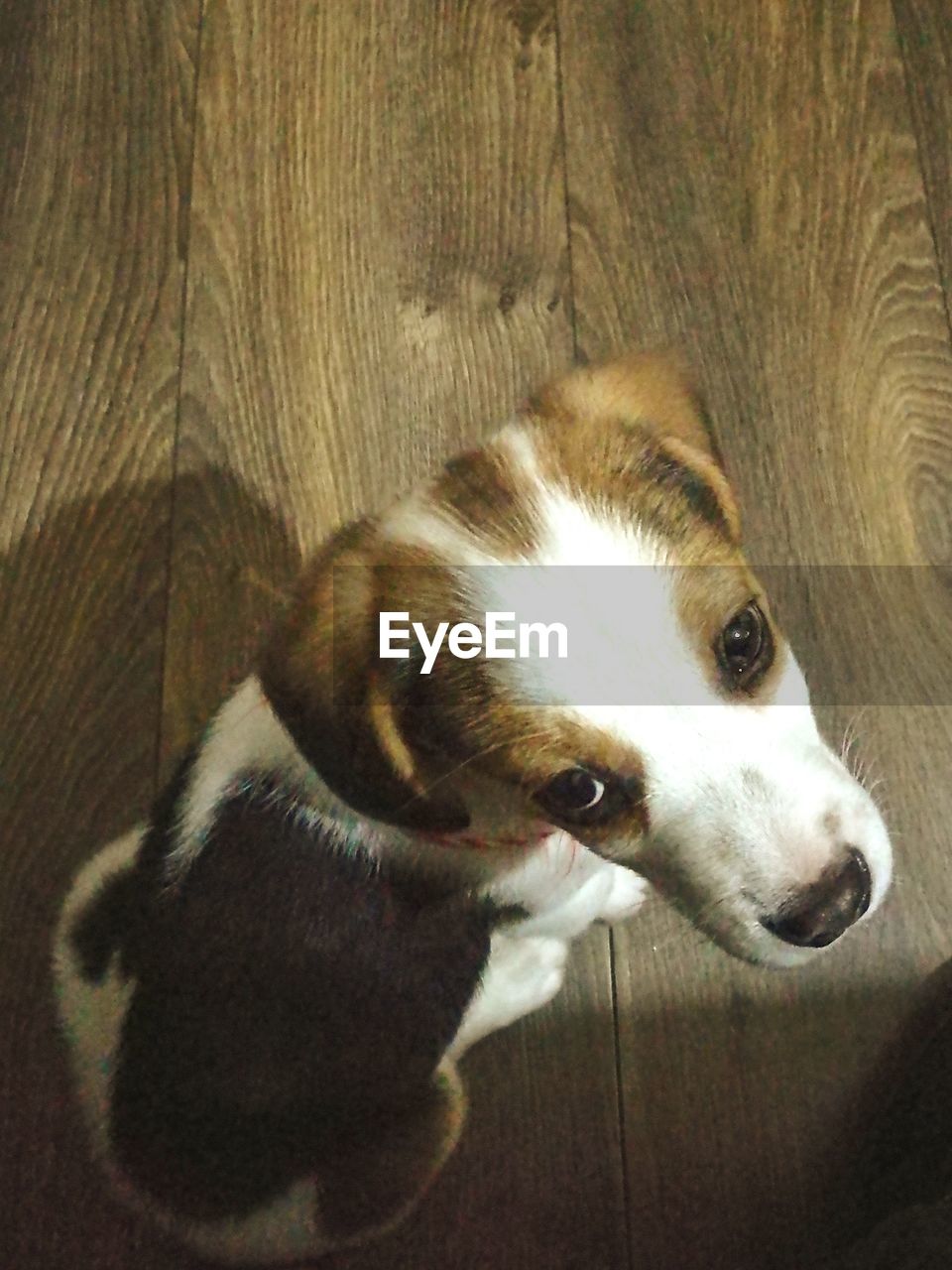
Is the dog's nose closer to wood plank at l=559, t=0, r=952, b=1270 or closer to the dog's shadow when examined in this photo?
wood plank at l=559, t=0, r=952, b=1270

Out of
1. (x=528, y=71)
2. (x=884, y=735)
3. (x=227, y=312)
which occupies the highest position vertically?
(x=528, y=71)

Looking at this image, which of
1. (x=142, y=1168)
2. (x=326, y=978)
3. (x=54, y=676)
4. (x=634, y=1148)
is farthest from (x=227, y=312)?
(x=634, y=1148)

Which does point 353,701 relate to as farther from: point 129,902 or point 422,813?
point 129,902

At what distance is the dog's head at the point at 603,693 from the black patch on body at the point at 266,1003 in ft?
0.34

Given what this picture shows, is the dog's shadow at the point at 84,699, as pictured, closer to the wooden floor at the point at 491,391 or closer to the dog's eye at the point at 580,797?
the wooden floor at the point at 491,391

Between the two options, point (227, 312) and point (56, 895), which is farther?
point (227, 312)

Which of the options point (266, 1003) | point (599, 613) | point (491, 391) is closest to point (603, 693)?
point (599, 613)

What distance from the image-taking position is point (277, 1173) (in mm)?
1226

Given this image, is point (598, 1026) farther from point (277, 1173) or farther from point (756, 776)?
point (756, 776)

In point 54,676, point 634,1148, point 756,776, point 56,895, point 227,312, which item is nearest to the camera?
point 756,776

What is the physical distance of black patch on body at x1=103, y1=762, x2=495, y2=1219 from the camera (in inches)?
44.6

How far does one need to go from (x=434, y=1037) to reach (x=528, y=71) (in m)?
1.70

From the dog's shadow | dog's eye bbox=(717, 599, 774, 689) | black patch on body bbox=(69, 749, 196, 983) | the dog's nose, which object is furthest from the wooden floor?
dog's eye bbox=(717, 599, 774, 689)

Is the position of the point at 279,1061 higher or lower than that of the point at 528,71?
lower
